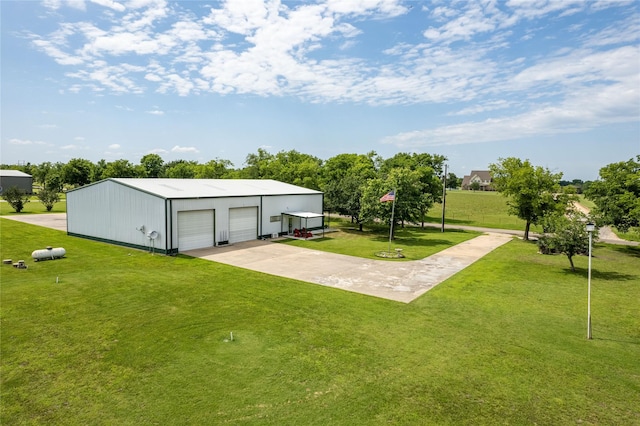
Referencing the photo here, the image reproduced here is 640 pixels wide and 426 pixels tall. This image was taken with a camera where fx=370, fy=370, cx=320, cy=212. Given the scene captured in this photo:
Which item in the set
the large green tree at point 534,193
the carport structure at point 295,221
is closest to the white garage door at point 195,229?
the carport structure at point 295,221

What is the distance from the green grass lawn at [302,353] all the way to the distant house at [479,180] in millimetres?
158962

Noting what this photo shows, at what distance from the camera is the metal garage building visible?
77.2 feet

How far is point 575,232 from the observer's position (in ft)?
64.0

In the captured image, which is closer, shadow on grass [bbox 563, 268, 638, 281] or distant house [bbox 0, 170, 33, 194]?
shadow on grass [bbox 563, 268, 638, 281]

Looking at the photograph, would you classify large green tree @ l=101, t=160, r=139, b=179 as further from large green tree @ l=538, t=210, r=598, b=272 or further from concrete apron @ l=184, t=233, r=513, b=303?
large green tree @ l=538, t=210, r=598, b=272

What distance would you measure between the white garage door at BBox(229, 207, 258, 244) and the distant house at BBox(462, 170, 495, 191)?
497 feet

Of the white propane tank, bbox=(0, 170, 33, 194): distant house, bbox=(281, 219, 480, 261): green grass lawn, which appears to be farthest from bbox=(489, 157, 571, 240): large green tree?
bbox=(0, 170, 33, 194): distant house

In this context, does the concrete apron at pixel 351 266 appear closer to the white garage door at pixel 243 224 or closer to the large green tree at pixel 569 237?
the white garage door at pixel 243 224

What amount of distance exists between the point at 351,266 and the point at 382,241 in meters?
11.1

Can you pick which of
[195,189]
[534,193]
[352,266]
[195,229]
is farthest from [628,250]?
[195,189]

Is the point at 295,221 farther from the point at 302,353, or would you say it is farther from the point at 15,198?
the point at 15,198

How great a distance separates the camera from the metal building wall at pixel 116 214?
23.5 m

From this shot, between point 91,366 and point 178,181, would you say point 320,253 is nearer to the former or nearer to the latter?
point 178,181

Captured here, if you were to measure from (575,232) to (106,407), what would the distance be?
21.7m
